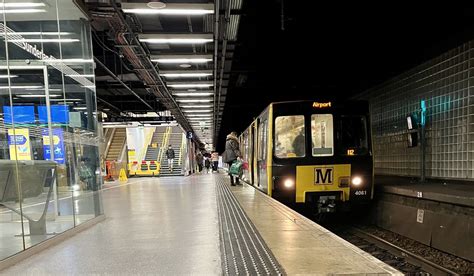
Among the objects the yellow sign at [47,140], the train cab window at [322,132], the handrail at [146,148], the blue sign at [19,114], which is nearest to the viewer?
the blue sign at [19,114]

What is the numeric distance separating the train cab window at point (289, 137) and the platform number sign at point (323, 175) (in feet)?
1.51

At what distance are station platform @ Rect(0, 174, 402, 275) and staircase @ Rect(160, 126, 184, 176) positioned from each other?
19.5 meters

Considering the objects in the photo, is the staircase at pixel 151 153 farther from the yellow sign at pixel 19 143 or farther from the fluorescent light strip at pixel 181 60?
the yellow sign at pixel 19 143

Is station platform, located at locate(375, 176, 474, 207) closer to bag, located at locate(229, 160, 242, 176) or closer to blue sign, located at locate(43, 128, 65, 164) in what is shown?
bag, located at locate(229, 160, 242, 176)

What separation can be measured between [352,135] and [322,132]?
1.99 ft

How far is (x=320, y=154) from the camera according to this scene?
25.8ft

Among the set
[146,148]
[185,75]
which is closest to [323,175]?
[185,75]

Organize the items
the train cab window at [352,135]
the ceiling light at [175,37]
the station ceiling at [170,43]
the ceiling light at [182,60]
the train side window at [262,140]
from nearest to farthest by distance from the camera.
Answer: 1. the station ceiling at [170,43]
2. the train cab window at [352,135]
3. the ceiling light at [175,37]
4. the train side window at [262,140]
5. the ceiling light at [182,60]

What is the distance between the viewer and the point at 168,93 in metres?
14.6

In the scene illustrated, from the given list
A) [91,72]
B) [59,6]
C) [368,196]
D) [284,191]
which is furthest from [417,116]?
[59,6]

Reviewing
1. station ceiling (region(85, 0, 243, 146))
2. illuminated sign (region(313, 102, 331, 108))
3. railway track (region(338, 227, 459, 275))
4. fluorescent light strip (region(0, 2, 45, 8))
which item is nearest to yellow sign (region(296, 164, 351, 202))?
railway track (region(338, 227, 459, 275))

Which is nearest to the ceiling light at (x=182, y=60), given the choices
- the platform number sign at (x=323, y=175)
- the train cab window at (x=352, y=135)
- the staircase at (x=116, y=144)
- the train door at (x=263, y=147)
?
the train door at (x=263, y=147)

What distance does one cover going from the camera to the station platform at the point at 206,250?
3285 mm

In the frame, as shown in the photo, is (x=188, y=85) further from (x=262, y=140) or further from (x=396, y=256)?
(x=396, y=256)
